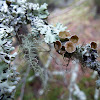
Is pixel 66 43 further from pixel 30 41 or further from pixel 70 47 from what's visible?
pixel 30 41

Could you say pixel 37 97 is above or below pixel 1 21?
below

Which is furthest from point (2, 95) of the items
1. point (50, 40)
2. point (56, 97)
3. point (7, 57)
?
point (56, 97)

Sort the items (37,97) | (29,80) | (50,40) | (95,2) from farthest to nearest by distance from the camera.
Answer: (95,2) < (29,80) < (37,97) < (50,40)

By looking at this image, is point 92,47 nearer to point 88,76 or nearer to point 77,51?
point 77,51

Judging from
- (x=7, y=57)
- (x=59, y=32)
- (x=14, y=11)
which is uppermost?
(x=14, y=11)

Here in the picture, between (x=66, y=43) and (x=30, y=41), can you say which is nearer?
(x=66, y=43)

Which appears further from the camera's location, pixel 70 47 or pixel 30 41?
pixel 30 41

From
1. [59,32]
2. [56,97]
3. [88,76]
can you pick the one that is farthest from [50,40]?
[88,76]

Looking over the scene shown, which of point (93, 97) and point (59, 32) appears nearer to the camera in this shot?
point (59, 32)

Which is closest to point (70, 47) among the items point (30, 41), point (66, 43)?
point (66, 43)

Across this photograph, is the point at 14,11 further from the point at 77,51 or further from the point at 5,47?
Answer: the point at 77,51

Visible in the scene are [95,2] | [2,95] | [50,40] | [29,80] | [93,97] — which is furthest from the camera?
[95,2]
